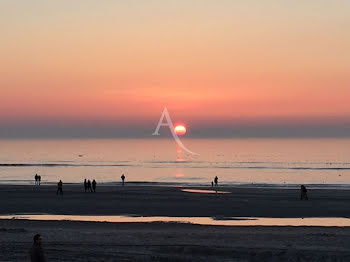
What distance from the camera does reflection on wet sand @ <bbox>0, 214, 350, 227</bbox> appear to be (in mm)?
32094

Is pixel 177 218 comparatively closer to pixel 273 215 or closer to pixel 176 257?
pixel 273 215

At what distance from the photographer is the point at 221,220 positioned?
3334 cm

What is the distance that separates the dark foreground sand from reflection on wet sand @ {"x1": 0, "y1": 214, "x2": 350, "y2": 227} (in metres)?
1.89

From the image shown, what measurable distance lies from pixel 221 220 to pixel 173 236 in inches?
338

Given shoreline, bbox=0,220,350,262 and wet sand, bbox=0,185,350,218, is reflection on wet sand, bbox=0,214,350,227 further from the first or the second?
shoreline, bbox=0,220,350,262

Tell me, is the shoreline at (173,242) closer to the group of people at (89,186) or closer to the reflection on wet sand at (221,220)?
the reflection on wet sand at (221,220)

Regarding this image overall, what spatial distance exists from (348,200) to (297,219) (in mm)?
14053

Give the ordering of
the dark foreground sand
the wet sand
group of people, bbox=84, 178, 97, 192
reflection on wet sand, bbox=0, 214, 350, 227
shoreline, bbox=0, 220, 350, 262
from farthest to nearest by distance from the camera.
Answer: group of people, bbox=84, 178, 97, 192, the wet sand, reflection on wet sand, bbox=0, 214, 350, 227, the dark foreground sand, shoreline, bbox=0, 220, 350, 262

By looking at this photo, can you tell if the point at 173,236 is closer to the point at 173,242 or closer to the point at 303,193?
the point at 173,242

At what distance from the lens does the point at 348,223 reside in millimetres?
32969

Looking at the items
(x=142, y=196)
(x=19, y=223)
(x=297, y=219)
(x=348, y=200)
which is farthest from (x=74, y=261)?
(x=348, y=200)

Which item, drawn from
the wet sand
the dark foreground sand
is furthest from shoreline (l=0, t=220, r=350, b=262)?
the wet sand

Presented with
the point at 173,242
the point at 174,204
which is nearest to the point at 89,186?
the point at 174,204

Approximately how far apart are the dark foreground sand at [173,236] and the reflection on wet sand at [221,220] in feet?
6.21
